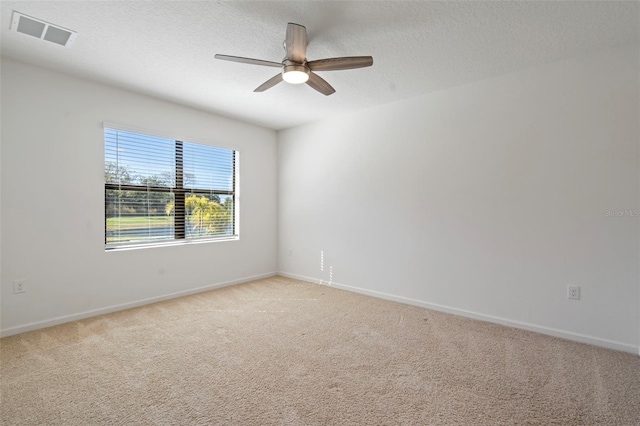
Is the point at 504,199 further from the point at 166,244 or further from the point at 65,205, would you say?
the point at 65,205

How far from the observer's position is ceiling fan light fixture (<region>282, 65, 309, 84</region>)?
7.31 ft

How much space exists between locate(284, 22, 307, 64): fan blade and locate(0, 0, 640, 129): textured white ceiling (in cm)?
6

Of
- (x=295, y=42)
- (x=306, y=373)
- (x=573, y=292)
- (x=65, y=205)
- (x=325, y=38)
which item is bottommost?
(x=306, y=373)

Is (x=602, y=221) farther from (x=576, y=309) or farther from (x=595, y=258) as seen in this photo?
(x=576, y=309)

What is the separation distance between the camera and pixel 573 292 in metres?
2.70

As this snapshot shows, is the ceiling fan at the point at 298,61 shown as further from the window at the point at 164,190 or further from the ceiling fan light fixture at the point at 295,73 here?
the window at the point at 164,190

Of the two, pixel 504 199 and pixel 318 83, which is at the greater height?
pixel 318 83

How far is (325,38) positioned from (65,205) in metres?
2.94

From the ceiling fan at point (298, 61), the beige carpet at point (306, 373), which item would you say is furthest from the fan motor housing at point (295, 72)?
the beige carpet at point (306, 373)

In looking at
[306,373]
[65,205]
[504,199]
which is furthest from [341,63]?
[65,205]

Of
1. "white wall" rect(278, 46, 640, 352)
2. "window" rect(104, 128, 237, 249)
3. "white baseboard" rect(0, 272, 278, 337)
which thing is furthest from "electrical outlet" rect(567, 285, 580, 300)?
"window" rect(104, 128, 237, 249)

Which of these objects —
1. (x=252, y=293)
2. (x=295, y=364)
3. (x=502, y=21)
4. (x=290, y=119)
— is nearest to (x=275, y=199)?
(x=290, y=119)

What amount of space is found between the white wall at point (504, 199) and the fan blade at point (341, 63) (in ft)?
5.46

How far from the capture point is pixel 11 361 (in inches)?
90.5
